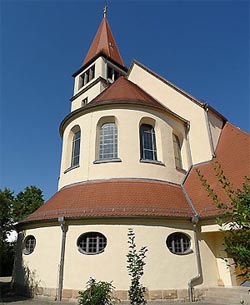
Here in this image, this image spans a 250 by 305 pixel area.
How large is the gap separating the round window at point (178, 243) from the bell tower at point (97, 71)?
17518mm

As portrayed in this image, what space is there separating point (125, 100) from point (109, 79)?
557 inches

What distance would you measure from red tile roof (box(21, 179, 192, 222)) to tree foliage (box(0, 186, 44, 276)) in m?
1.33

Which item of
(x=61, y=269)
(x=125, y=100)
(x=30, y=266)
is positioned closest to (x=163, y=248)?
(x=61, y=269)

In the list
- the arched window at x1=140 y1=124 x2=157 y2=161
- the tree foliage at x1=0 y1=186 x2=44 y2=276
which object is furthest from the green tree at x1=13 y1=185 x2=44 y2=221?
the arched window at x1=140 y1=124 x2=157 y2=161

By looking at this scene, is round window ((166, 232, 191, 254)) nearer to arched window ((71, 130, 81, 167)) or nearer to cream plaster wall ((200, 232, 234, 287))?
cream plaster wall ((200, 232, 234, 287))

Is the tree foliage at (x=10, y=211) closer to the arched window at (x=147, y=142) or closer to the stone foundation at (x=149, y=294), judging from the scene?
the stone foundation at (x=149, y=294)

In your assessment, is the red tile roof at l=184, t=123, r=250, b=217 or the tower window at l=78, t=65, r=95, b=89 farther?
the tower window at l=78, t=65, r=95, b=89

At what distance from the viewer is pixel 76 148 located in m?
14.9

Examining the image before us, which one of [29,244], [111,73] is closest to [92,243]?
[29,244]

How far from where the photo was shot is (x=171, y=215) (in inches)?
405

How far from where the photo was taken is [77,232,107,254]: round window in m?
9.90

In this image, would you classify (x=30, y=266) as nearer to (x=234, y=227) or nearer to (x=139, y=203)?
(x=139, y=203)

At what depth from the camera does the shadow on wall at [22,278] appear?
34.4 feet

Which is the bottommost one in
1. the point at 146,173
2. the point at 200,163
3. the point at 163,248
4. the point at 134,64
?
the point at 163,248
